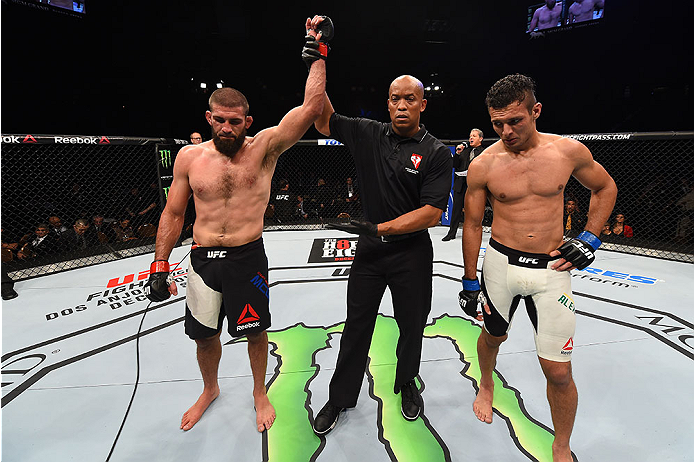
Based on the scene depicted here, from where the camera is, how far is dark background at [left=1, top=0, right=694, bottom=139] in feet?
25.8

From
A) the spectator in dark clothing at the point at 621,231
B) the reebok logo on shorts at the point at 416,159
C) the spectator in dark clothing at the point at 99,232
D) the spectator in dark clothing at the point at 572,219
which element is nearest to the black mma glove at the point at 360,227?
the reebok logo on shorts at the point at 416,159

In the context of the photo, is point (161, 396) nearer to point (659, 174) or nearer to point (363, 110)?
point (659, 174)

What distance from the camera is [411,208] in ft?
6.04

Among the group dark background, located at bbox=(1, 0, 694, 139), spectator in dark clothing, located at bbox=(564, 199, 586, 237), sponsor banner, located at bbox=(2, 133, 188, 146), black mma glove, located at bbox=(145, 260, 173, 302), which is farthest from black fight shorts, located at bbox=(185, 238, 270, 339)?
dark background, located at bbox=(1, 0, 694, 139)

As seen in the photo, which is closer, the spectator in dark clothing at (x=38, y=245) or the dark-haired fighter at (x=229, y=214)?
the dark-haired fighter at (x=229, y=214)

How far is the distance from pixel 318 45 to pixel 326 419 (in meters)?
1.90

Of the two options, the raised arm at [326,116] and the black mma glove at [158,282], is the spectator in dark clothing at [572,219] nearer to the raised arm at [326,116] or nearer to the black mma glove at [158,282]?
the raised arm at [326,116]

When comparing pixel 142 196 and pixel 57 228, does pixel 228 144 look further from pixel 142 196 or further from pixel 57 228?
pixel 142 196

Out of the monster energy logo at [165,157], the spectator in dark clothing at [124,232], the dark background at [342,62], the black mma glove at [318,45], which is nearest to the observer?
the black mma glove at [318,45]

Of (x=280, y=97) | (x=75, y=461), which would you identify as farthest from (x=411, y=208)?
(x=280, y=97)

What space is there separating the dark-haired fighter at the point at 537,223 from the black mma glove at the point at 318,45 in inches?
32.6

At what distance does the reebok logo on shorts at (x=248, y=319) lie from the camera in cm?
184

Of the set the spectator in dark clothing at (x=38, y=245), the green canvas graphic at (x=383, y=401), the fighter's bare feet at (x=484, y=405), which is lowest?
the green canvas graphic at (x=383, y=401)

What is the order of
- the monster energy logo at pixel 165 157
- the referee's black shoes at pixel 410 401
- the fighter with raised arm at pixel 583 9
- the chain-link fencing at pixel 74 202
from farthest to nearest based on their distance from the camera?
the fighter with raised arm at pixel 583 9
the monster energy logo at pixel 165 157
the chain-link fencing at pixel 74 202
the referee's black shoes at pixel 410 401
